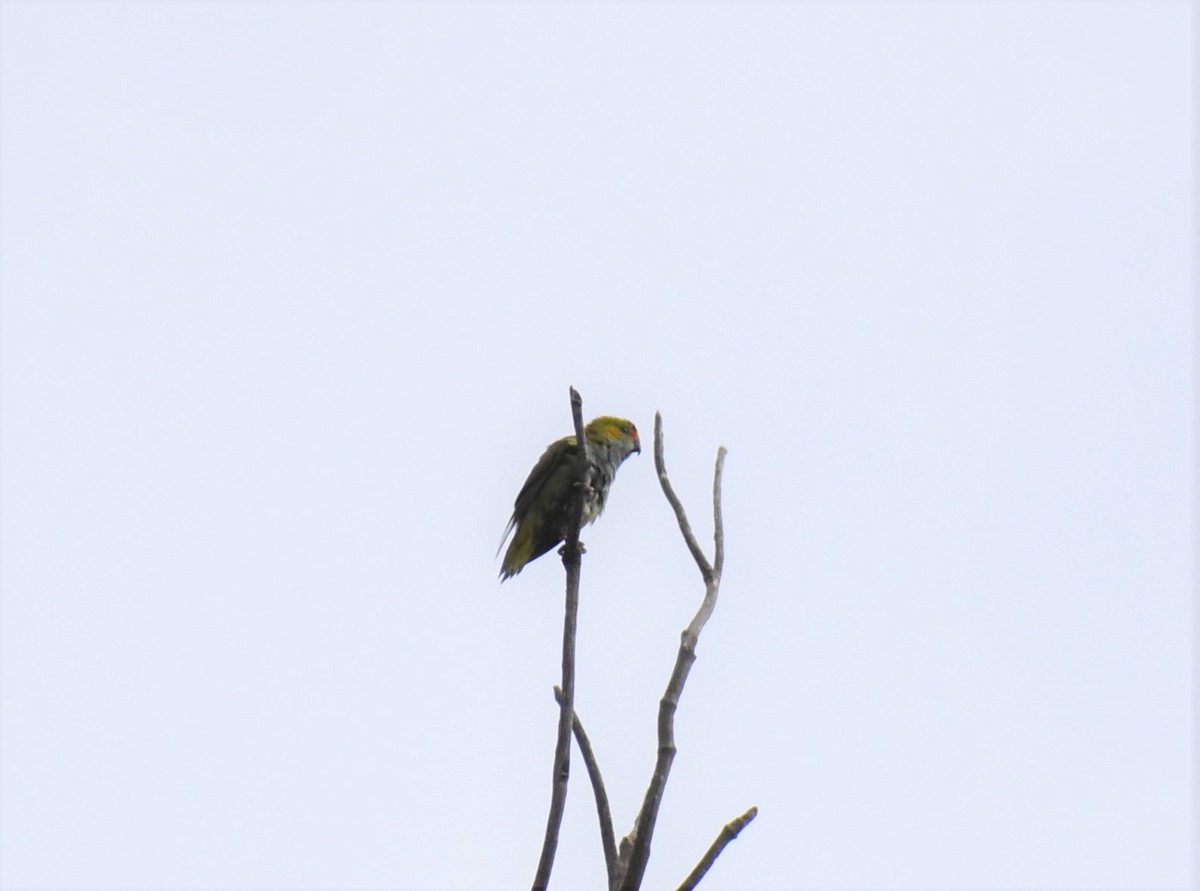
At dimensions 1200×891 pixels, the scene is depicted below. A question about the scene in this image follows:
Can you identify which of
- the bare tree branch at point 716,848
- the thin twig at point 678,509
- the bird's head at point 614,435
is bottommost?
the bare tree branch at point 716,848

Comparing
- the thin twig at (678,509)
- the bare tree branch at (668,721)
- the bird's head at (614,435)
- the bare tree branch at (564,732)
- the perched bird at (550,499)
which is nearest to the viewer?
the bare tree branch at (564,732)

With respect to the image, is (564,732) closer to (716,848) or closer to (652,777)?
(652,777)

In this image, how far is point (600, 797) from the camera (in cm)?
405

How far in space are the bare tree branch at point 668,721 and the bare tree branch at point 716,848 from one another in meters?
0.14

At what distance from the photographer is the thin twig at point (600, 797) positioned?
3873 mm

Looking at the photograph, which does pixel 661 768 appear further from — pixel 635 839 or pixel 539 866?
pixel 539 866

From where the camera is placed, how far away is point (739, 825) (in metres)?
3.71

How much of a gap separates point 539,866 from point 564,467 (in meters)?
5.81

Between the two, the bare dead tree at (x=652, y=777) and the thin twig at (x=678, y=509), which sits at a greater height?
the thin twig at (x=678, y=509)

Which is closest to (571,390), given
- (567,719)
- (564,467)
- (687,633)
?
(687,633)

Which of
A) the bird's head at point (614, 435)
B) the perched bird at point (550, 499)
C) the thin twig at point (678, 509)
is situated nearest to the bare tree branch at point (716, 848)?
the thin twig at point (678, 509)

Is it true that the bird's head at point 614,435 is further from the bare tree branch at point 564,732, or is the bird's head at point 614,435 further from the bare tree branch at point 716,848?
the bare tree branch at point 716,848

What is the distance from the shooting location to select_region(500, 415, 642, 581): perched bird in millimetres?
9070

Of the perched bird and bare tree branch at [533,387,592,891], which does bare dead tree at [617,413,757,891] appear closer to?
bare tree branch at [533,387,592,891]
